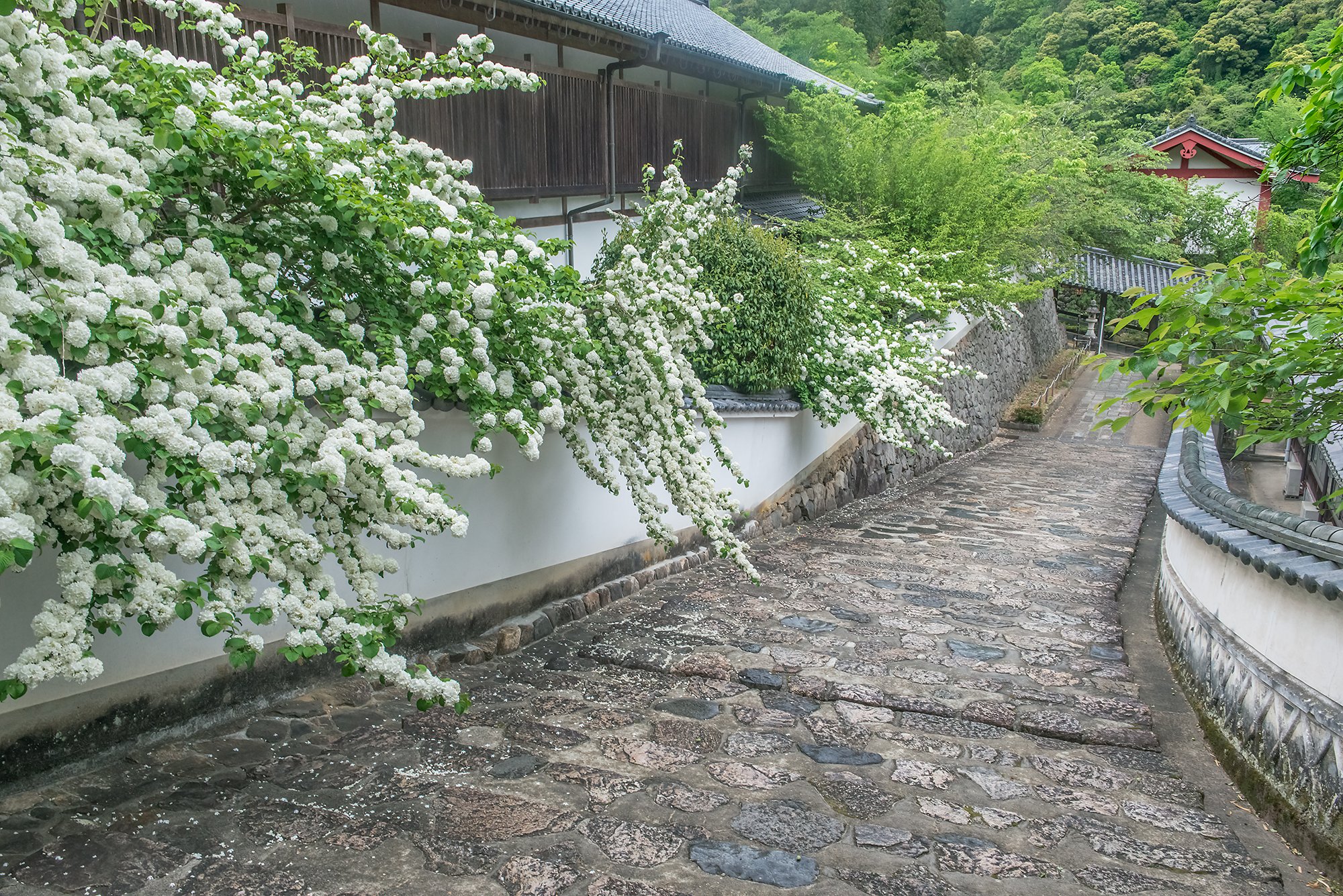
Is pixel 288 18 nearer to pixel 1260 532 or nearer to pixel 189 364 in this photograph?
pixel 189 364

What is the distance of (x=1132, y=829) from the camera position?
4.17 meters

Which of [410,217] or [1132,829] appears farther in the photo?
[410,217]

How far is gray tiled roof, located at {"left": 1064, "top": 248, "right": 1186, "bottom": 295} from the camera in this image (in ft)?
100

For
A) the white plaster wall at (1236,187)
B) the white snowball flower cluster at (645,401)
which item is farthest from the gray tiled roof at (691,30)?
the white plaster wall at (1236,187)

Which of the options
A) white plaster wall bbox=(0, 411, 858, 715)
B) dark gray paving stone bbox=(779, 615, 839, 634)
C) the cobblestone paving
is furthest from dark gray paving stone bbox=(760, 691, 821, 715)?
white plaster wall bbox=(0, 411, 858, 715)

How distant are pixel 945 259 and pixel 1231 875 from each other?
1258cm

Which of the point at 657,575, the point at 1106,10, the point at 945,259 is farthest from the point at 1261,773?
the point at 1106,10

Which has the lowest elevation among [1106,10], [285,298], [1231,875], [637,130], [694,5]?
[1231,875]

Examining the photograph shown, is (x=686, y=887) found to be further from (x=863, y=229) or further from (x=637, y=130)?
(x=863, y=229)

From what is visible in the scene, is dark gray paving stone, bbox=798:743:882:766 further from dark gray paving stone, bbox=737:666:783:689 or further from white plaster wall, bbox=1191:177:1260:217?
white plaster wall, bbox=1191:177:1260:217

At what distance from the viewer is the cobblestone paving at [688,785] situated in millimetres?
3543

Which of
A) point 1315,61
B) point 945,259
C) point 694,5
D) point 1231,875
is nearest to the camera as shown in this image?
point 1231,875

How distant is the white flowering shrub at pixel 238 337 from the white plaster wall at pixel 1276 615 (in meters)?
3.78

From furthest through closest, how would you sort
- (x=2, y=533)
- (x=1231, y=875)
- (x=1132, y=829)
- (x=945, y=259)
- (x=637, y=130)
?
(x=945, y=259) < (x=637, y=130) < (x=1132, y=829) < (x=1231, y=875) < (x=2, y=533)
